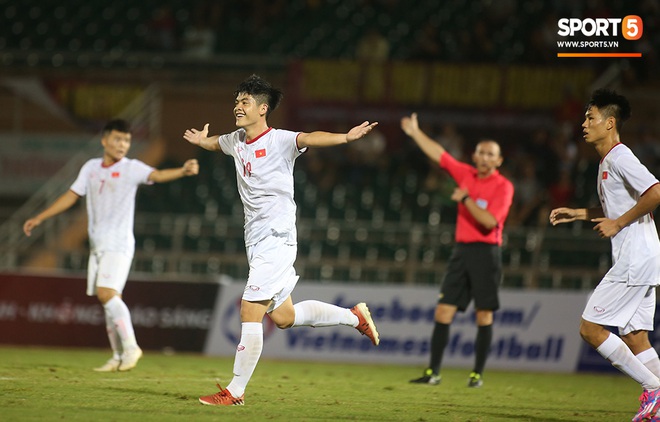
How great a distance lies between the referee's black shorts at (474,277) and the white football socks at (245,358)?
11.1 feet

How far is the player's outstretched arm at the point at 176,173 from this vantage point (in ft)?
31.4

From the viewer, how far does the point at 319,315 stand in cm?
835

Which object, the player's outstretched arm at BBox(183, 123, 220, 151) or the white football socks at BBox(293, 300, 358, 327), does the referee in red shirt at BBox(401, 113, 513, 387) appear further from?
the player's outstretched arm at BBox(183, 123, 220, 151)

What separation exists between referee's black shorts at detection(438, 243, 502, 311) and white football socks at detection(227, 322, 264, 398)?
3395 millimetres

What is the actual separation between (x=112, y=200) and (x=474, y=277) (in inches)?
154

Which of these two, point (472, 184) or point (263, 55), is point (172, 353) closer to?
point (472, 184)

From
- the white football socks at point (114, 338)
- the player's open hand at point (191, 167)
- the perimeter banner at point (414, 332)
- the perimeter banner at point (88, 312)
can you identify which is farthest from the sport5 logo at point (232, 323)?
the player's open hand at point (191, 167)

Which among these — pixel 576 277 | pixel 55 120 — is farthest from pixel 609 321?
pixel 55 120

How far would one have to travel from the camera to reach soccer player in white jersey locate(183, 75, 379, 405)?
7.54m

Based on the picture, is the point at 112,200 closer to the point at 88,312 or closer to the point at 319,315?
the point at 319,315

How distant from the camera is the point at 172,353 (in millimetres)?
14562

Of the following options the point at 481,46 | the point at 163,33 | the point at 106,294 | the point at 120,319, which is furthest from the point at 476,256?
the point at 163,33

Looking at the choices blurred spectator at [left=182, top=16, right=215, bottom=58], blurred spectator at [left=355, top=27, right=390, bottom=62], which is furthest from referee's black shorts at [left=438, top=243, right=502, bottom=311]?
blurred spectator at [left=182, top=16, right=215, bottom=58]

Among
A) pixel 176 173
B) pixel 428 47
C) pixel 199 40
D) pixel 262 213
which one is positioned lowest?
pixel 262 213
